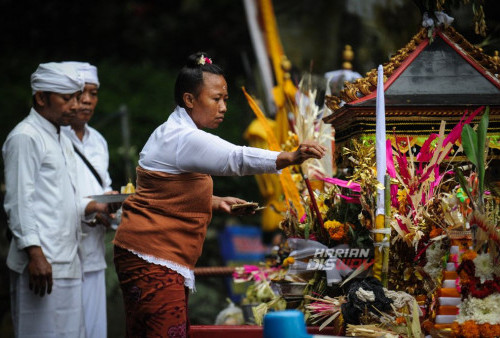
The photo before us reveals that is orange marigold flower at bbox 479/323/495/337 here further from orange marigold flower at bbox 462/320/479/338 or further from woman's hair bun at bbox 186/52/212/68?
woman's hair bun at bbox 186/52/212/68

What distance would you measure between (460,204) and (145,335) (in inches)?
55.6

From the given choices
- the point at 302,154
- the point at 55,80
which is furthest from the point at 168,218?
the point at 55,80

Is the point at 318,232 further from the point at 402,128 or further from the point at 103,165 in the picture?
the point at 103,165

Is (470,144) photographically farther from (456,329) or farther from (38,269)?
(38,269)

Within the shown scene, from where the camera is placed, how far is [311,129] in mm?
4543

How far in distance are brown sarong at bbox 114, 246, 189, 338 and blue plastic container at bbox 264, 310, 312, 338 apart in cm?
121

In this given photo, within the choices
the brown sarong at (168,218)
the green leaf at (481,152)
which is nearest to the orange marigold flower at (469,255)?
the green leaf at (481,152)

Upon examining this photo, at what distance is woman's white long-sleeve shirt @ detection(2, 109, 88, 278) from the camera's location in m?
4.36

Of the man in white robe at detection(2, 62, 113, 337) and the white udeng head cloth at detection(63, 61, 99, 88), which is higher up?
the white udeng head cloth at detection(63, 61, 99, 88)

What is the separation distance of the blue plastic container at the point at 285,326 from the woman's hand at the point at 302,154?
0.94 meters

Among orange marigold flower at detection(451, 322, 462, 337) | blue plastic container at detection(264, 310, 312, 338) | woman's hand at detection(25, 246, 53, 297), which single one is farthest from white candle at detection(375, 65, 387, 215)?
woman's hand at detection(25, 246, 53, 297)

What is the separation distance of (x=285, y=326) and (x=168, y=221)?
1.29 m

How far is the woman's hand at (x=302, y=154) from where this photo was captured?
10.1 ft

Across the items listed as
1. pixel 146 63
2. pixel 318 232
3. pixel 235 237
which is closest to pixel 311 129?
pixel 318 232
